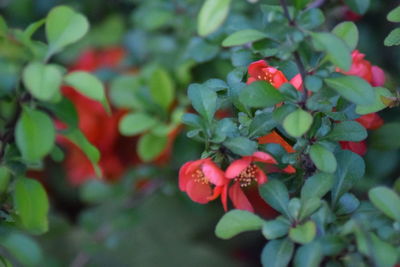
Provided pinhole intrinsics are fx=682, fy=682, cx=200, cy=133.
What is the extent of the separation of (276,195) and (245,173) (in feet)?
0.26

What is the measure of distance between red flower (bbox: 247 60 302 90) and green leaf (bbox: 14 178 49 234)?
0.33 metres

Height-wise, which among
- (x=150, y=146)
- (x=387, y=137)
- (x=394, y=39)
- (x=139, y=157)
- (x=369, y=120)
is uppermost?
(x=394, y=39)

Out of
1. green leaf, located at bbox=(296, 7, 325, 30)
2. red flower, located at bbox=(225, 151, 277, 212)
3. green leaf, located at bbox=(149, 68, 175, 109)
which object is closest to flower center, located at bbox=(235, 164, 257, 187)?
red flower, located at bbox=(225, 151, 277, 212)

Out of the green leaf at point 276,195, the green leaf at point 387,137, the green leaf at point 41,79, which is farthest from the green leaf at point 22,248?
the green leaf at point 387,137

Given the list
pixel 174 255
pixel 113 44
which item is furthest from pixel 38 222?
pixel 113 44

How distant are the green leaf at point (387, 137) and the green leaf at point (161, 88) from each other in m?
0.50

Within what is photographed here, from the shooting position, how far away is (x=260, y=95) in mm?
876

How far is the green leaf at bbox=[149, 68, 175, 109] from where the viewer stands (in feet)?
Answer: 5.03

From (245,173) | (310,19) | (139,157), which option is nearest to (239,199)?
(245,173)

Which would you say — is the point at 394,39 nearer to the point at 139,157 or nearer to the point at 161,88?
the point at 161,88

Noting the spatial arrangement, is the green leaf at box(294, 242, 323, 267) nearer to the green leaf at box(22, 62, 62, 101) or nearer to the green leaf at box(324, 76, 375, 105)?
the green leaf at box(324, 76, 375, 105)

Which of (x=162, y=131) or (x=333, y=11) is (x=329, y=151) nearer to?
(x=333, y=11)

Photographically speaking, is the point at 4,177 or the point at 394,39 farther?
the point at 394,39

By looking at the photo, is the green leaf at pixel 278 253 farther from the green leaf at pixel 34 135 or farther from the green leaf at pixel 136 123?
the green leaf at pixel 136 123
